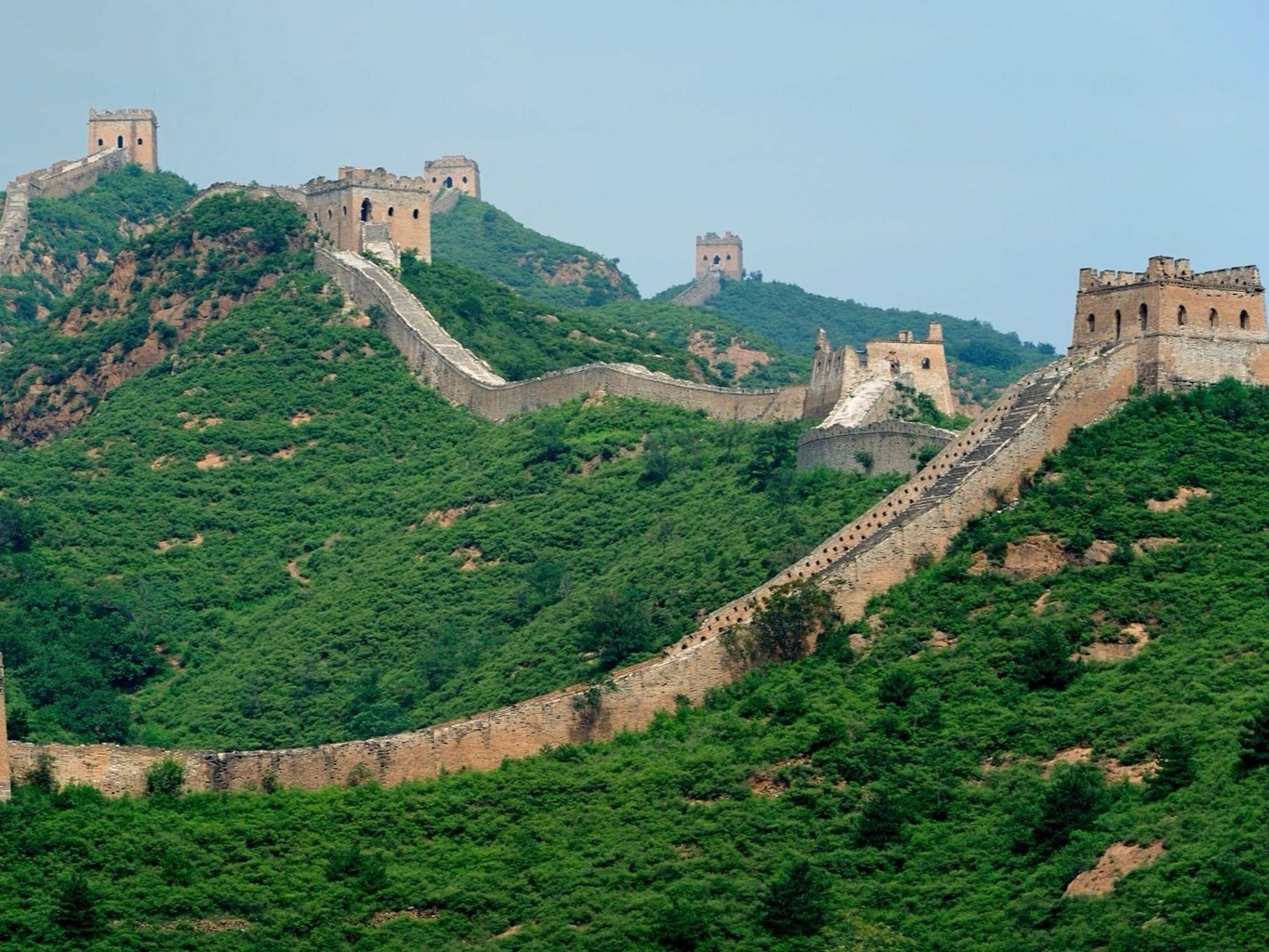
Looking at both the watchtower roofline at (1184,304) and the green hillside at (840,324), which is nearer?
the watchtower roofline at (1184,304)

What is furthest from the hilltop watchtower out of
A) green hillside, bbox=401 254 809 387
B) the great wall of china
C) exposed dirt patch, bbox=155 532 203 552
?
the great wall of china

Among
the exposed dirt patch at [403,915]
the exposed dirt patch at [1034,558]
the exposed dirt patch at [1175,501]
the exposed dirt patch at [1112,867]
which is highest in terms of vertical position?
the exposed dirt patch at [1175,501]

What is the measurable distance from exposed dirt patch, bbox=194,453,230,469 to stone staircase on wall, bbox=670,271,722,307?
175 ft

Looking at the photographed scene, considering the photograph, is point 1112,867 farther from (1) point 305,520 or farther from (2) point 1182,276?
(1) point 305,520

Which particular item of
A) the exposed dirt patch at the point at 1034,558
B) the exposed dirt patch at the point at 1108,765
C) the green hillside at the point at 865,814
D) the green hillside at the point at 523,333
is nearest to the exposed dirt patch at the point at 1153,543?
the green hillside at the point at 865,814

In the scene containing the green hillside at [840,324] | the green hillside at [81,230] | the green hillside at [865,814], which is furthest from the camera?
the green hillside at [840,324]

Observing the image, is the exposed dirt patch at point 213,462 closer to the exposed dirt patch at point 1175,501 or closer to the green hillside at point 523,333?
the green hillside at point 523,333

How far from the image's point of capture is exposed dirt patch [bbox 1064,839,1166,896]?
6003cm

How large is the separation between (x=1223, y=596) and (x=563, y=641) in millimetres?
14006

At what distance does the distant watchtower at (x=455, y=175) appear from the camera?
152125 mm

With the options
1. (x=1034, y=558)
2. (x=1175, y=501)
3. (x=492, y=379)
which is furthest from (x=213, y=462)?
(x=1175, y=501)

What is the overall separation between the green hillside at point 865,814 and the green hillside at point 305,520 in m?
6.16

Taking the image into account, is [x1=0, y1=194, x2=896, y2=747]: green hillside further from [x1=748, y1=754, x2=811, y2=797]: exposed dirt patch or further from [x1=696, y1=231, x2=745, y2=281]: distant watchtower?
[x1=696, y1=231, x2=745, y2=281]: distant watchtower

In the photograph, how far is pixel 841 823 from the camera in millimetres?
65500
